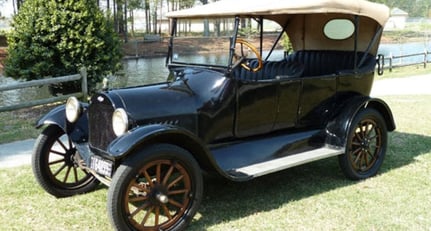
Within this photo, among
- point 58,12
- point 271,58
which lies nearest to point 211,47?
point 271,58

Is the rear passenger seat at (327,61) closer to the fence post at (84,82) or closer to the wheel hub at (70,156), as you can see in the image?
the wheel hub at (70,156)

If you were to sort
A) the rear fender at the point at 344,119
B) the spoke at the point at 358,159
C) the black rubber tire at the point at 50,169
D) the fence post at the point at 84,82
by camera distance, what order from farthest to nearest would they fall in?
the fence post at the point at 84,82, the spoke at the point at 358,159, the rear fender at the point at 344,119, the black rubber tire at the point at 50,169

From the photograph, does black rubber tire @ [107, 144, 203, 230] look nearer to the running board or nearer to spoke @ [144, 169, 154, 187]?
spoke @ [144, 169, 154, 187]

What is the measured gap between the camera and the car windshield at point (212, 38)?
4223 mm

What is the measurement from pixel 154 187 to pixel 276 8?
6.12ft

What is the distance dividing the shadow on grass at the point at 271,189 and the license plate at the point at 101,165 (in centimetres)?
79

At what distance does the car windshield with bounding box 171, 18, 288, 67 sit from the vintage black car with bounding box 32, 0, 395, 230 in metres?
0.01

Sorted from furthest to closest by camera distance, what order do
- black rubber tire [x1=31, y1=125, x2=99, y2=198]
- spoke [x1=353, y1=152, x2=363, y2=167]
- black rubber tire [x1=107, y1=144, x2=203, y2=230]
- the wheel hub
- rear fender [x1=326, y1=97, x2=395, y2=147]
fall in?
spoke [x1=353, y1=152, x2=363, y2=167] < rear fender [x1=326, y1=97, x2=395, y2=147] < the wheel hub < black rubber tire [x1=31, y1=125, x2=99, y2=198] < black rubber tire [x1=107, y1=144, x2=203, y2=230]

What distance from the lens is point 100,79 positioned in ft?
29.6

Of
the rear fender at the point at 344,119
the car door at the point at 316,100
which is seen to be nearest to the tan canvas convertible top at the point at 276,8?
the car door at the point at 316,100

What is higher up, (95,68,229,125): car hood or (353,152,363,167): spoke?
(95,68,229,125): car hood

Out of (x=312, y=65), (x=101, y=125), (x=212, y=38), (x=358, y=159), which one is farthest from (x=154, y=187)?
(x=312, y=65)

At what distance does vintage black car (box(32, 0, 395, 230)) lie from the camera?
348cm

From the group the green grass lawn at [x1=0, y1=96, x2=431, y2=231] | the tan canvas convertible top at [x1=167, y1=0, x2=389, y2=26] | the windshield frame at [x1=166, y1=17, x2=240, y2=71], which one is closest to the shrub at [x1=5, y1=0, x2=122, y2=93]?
the green grass lawn at [x1=0, y1=96, x2=431, y2=231]
